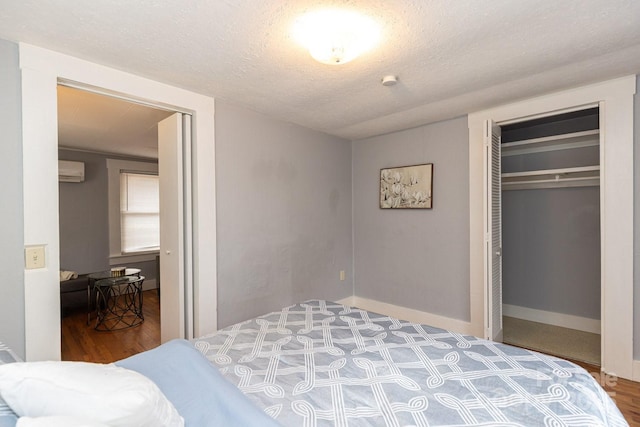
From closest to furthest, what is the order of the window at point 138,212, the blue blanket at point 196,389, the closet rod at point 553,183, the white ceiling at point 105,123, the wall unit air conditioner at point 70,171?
1. the blue blanket at point 196,389
2. the white ceiling at point 105,123
3. the closet rod at point 553,183
4. the wall unit air conditioner at point 70,171
5. the window at point 138,212

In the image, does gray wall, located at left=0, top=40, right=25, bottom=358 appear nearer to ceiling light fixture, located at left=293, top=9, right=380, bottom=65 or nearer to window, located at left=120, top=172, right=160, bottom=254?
ceiling light fixture, located at left=293, top=9, right=380, bottom=65

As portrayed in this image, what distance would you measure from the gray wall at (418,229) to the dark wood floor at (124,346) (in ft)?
3.77

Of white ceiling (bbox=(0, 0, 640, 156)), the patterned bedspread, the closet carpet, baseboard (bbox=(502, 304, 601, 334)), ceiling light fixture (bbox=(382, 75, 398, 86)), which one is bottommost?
the closet carpet

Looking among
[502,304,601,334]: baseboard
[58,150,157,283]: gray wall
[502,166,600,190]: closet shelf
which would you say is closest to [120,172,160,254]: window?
[58,150,157,283]: gray wall

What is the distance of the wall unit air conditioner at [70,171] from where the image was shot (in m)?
4.39

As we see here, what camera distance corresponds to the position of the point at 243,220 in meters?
2.91

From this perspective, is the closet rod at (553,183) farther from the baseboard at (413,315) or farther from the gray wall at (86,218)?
the gray wall at (86,218)

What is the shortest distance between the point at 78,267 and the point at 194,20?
14.9 feet

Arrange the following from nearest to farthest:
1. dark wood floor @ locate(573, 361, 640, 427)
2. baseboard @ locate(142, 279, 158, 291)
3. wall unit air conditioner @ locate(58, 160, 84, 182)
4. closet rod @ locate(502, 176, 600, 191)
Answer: dark wood floor @ locate(573, 361, 640, 427), closet rod @ locate(502, 176, 600, 191), wall unit air conditioner @ locate(58, 160, 84, 182), baseboard @ locate(142, 279, 158, 291)

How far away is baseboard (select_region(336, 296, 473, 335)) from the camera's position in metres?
3.18

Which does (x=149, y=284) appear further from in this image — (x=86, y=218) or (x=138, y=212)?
(x=86, y=218)

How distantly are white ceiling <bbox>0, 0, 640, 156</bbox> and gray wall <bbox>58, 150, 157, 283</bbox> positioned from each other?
336cm

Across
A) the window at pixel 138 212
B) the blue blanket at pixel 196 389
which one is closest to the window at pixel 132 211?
the window at pixel 138 212

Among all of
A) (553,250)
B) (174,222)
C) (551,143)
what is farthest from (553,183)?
(174,222)
